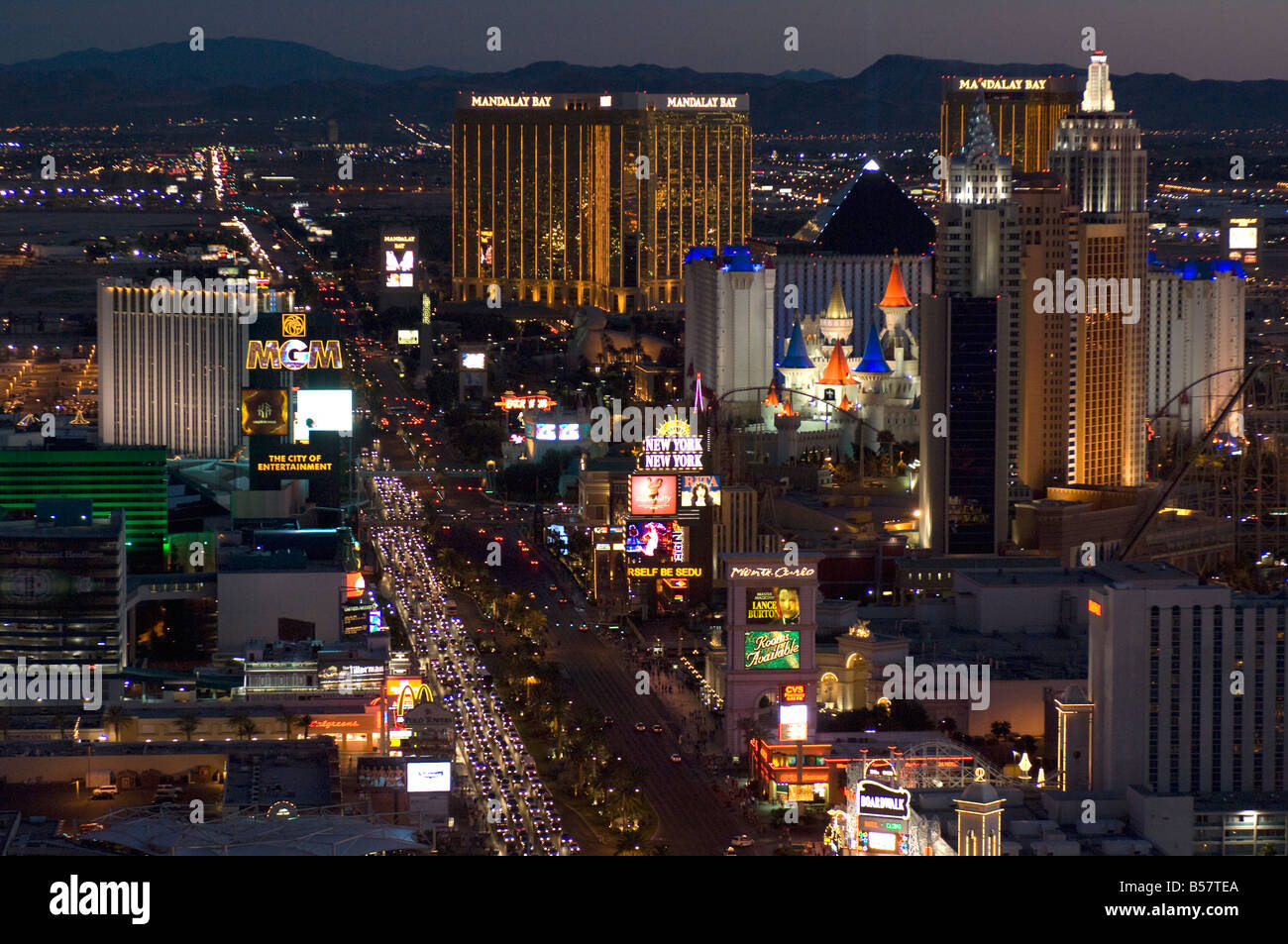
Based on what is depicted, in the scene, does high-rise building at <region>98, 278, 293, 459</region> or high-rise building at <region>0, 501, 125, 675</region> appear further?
high-rise building at <region>98, 278, 293, 459</region>

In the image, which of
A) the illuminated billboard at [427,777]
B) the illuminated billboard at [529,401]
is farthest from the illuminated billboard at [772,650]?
the illuminated billboard at [529,401]

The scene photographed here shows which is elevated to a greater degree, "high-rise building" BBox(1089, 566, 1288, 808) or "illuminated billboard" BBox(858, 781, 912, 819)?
"high-rise building" BBox(1089, 566, 1288, 808)

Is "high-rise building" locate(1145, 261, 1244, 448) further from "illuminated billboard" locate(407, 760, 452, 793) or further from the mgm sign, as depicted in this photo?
"illuminated billboard" locate(407, 760, 452, 793)

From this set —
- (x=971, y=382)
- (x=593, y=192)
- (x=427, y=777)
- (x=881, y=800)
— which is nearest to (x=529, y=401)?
(x=971, y=382)

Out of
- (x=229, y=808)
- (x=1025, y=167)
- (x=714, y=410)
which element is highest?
(x=1025, y=167)

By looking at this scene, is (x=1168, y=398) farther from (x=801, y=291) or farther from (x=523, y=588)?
(x=523, y=588)

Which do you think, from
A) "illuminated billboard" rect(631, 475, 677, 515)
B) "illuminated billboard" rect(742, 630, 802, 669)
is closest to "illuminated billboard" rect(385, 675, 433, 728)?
"illuminated billboard" rect(742, 630, 802, 669)
